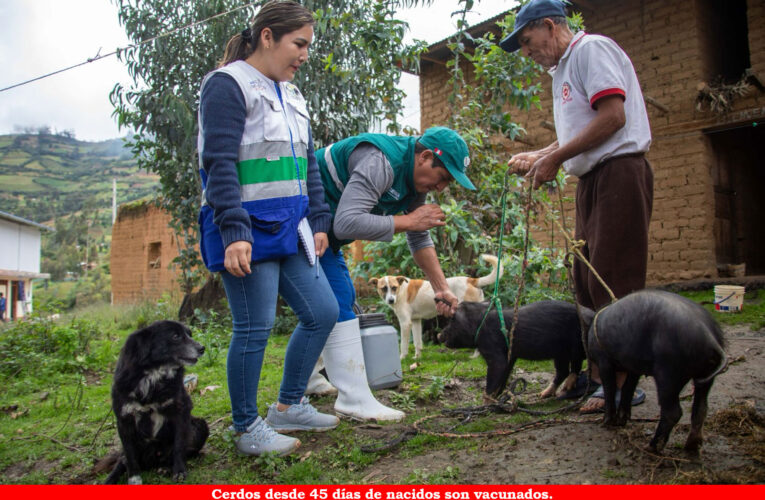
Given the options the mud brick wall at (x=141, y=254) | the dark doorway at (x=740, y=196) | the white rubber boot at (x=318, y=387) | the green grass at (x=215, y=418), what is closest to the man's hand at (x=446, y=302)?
the green grass at (x=215, y=418)

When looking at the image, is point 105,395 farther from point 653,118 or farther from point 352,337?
point 653,118

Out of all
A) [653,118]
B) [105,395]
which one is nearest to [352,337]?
[105,395]

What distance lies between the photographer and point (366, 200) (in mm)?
2738

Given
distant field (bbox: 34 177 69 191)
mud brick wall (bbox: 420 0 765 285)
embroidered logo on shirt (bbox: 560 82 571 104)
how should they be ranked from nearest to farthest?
embroidered logo on shirt (bbox: 560 82 571 104) < mud brick wall (bbox: 420 0 765 285) < distant field (bbox: 34 177 69 191)

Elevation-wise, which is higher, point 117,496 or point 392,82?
point 392,82

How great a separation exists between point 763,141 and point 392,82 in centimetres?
788

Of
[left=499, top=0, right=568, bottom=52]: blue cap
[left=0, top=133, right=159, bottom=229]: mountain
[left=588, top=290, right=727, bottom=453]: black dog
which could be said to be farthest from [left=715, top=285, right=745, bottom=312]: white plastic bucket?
[left=0, top=133, right=159, bottom=229]: mountain

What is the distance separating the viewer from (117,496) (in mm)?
2184

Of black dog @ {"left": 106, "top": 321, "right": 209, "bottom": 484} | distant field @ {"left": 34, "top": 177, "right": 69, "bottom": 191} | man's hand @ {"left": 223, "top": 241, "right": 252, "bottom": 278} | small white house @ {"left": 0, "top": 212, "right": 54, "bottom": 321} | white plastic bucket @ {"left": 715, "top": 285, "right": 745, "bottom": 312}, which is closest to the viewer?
man's hand @ {"left": 223, "top": 241, "right": 252, "bottom": 278}

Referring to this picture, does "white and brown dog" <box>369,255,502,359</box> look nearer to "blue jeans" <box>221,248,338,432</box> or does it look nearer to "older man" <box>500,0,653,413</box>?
"older man" <box>500,0,653,413</box>

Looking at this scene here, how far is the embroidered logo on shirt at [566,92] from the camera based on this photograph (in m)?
2.89

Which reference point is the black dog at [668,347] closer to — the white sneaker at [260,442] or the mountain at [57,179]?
the white sneaker at [260,442]

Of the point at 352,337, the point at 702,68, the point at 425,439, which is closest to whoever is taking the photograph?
the point at 425,439

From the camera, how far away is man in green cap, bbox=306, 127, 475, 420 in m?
2.73
